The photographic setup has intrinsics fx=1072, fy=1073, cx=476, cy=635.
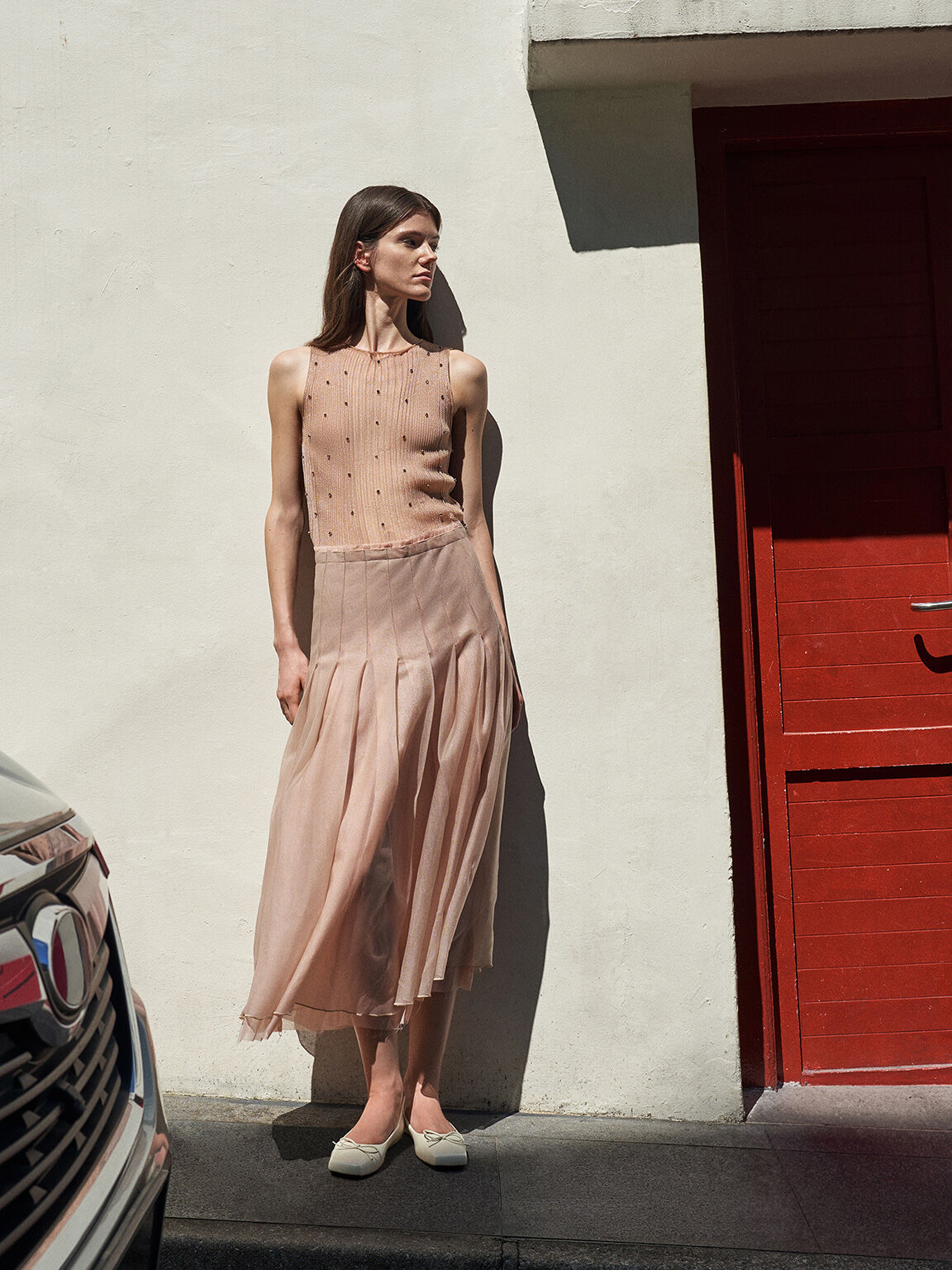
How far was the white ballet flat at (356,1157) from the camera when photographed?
2.54 m

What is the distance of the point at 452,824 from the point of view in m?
2.73

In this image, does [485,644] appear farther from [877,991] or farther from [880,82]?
[880,82]

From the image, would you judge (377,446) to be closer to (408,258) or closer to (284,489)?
(284,489)

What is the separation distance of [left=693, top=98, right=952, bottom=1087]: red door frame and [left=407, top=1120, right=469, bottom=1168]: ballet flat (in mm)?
1037

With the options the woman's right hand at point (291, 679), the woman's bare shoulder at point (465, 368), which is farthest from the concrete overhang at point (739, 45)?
the woman's right hand at point (291, 679)

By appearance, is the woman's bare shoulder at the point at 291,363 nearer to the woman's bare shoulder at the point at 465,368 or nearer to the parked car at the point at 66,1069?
the woman's bare shoulder at the point at 465,368

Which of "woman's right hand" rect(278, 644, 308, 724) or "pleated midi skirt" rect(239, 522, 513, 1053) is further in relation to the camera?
"woman's right hand" rect(278, 644, 308, 724)

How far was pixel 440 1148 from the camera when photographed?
260 centimetres

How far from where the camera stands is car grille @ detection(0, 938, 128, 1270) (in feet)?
3.91

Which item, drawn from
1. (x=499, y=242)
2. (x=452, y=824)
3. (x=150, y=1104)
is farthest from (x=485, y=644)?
(x=150, y=1104)

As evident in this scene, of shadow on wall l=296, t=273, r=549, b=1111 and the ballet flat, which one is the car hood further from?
shadow on wall l=296, t=273, r=549, b=1111

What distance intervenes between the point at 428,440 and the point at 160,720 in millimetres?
1107

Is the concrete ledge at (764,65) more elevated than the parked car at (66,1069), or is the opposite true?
the concrete ledge at (764,65)

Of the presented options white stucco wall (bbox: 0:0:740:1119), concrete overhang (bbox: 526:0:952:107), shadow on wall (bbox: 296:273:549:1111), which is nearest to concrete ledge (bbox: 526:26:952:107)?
concrete overhang (bbox: 526:0:952:107)
